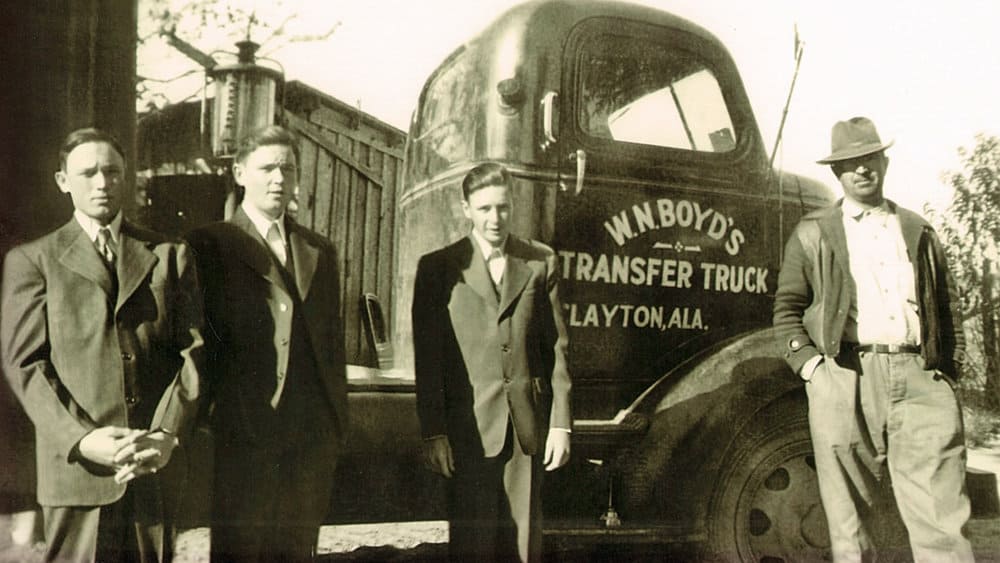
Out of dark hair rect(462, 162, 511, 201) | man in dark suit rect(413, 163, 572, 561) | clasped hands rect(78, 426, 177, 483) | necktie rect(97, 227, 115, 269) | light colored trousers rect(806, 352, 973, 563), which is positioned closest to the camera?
clasped hands rect(78, 426, 177, 483)

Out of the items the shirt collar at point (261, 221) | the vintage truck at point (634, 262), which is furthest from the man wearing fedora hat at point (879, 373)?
the shirt collar at point (261, 221)

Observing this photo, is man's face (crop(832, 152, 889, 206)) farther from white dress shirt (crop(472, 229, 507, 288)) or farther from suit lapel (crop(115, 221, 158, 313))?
suit lapel (crop(115, 221, 158, 313))

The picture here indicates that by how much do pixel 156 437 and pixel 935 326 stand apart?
98.4 inches

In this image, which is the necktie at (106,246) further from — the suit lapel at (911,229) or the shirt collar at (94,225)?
the suit lapel at (911,229)

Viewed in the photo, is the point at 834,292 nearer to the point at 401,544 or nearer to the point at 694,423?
the point at 694,423

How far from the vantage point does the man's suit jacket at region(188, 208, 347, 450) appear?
8.63 ft

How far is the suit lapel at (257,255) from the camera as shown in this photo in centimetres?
264

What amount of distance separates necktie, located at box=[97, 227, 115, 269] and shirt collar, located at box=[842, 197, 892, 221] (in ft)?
7.88

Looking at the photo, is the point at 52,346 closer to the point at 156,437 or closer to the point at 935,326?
the point at 156,437

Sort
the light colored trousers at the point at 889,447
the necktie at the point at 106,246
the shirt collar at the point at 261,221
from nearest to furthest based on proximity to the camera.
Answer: the necktie at the point at 106,246
the shirt collar at the point at 261,221
the light colored trousers at the point at 889,447

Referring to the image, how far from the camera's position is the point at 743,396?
3.02 metres

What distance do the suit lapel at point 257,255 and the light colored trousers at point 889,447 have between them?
1804 mm

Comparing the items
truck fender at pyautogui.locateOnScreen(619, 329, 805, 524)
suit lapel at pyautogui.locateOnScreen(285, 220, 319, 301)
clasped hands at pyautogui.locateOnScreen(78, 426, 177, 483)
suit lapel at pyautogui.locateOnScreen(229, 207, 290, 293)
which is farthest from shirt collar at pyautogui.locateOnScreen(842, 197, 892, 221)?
clasped hands at pyautogui.locateOnScreen(78, 426, 177, 483)

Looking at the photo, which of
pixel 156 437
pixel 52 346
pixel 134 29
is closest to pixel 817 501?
pixel 156 437
